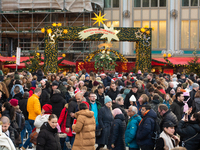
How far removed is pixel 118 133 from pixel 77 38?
54.9 ft

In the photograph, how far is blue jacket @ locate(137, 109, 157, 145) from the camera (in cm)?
643

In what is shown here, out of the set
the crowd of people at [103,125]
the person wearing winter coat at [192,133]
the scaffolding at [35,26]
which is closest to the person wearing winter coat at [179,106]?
the crowd of people at [103,125]

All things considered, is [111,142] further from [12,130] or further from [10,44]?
[10,44]

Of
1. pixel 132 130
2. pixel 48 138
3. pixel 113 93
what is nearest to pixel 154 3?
pixel 113 93

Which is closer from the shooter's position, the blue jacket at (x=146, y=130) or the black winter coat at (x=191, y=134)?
the black winter coat at (x=191, y=134)

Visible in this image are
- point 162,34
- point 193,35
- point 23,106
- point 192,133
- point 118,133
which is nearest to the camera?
point 192,133

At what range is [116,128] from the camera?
7004mm

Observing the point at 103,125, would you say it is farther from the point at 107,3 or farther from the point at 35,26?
the point at 107,3

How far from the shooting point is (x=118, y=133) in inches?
279

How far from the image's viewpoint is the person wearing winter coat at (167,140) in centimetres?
550

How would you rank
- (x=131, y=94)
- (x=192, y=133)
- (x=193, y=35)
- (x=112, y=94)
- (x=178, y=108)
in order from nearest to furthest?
1. (x=192, y=133)
2. (x=178, y=108)
3. (x=131, y=94)
4. (x=112, y=94)
5. (x=193, y=35)

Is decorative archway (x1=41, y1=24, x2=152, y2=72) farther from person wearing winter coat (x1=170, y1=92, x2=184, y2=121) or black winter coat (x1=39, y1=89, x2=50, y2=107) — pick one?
person wearing winter coat (x1=170, y1=92, x2=184, y2=121)

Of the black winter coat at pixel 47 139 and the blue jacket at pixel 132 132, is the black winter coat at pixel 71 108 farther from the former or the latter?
the black winter coat at pixel 47 139

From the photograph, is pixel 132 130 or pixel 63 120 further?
pixel 63 120
